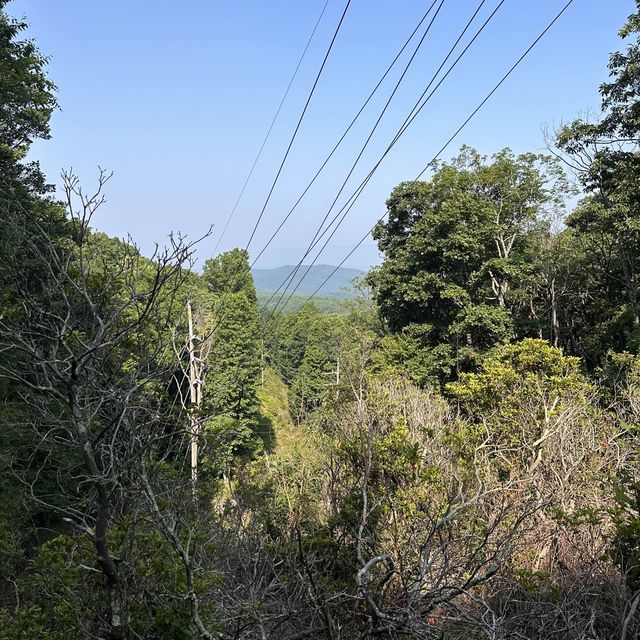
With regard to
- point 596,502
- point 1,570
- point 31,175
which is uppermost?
point 31,175

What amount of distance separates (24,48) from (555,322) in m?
17.5

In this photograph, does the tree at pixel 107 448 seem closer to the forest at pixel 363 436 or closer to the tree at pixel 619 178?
the forest at pixel 363 436

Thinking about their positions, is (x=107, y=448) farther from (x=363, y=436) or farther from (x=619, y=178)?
(x=619, y=178)

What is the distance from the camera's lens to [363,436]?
6215 mm

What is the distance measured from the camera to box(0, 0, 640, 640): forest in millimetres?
3076

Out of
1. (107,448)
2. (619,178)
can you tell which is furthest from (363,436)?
(619,178)

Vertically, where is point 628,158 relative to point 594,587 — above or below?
above

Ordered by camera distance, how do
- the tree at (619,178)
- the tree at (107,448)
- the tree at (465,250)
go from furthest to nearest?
the tree at (465,250)
the tree at (619,178)
the tree at (107,448)

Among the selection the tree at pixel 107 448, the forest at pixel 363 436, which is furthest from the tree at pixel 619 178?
the tree at pixel 107 448

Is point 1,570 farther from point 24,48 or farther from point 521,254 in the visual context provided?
point 521,254

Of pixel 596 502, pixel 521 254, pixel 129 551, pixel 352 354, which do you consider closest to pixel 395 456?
pixel 596 502

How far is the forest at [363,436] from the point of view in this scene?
10.1 feet

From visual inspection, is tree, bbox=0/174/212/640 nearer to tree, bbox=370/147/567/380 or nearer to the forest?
the forest

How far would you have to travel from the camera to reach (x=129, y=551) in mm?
3129
